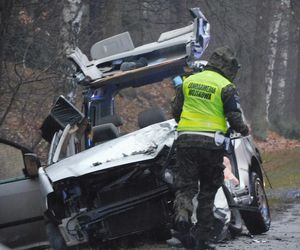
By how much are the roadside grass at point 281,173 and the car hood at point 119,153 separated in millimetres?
A: 5743

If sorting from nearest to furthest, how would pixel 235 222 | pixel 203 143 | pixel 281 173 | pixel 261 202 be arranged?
pixel 203 143, pixel 235 222, pixel 261 202, pixel 281 173

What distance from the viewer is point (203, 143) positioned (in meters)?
7.54

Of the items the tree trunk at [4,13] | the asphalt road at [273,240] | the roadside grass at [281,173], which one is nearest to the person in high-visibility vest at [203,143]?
the asphalt road at [273,240]

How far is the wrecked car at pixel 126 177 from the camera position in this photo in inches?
317

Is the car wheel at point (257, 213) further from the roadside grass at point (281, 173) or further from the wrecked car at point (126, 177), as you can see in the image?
the roadside grass at point (281, 173)

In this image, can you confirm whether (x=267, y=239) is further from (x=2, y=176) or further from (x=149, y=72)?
(x=2, y=176)

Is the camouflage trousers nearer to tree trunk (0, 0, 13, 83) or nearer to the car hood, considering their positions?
the car hood

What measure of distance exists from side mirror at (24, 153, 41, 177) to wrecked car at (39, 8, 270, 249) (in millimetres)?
86

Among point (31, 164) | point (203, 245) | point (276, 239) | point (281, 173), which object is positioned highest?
point (31, 164)

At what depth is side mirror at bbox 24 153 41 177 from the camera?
798cm

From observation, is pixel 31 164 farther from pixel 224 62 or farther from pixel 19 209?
pixel 224 62

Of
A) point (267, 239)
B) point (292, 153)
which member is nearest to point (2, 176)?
point (267, 239)

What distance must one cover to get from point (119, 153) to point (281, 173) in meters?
12.9

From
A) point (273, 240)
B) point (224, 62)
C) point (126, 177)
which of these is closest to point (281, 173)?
point (273, 240)
